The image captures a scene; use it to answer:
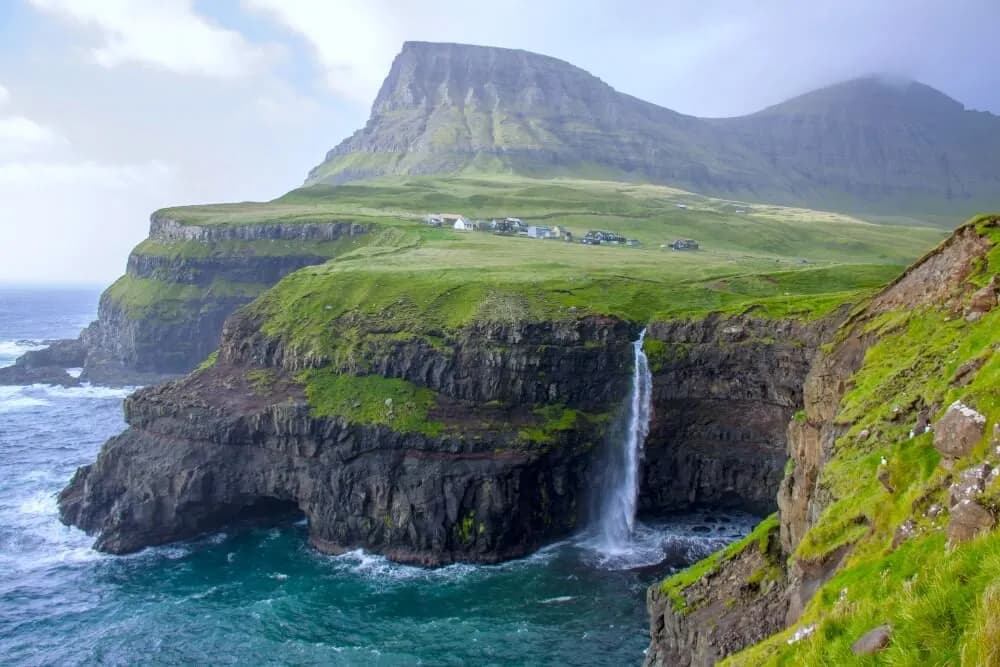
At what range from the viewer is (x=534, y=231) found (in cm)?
14638

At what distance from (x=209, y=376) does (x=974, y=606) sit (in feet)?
256

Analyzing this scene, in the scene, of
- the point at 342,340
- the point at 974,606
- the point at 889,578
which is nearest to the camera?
the point at 974,606

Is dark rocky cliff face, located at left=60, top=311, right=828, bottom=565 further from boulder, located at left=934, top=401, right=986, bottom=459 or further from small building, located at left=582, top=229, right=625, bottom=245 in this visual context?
small building, located at left=582, top=229, right=625, bottom=245

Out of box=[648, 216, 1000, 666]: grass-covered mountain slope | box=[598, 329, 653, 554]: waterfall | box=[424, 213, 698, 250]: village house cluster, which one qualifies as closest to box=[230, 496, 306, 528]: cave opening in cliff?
box=[598, 329, 653, 554]: waterfall

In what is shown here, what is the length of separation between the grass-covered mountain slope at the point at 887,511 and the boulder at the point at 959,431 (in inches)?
1.7

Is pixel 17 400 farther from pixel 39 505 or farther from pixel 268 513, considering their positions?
pixel 268 513

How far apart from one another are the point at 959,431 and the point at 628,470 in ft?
168

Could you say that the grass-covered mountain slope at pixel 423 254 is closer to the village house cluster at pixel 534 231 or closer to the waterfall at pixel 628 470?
the village house cluster at pixel 534 231

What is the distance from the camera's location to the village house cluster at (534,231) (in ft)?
461

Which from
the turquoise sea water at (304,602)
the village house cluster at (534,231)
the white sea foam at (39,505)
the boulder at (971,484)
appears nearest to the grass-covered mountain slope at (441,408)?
the white sea foam at (39,505)

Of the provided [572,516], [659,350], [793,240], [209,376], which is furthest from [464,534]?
[793,240]

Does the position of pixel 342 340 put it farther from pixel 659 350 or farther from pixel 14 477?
pixel 14 477

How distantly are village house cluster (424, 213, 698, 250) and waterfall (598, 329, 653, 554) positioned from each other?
229ft

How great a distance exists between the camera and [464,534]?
6134 centimetres
